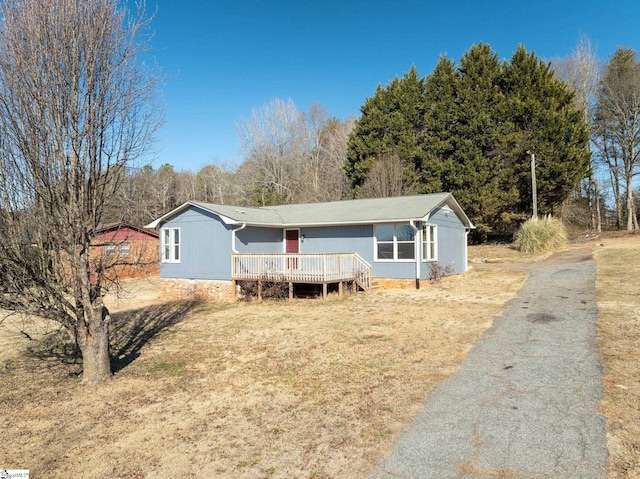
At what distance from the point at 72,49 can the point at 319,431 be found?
18.3 ft

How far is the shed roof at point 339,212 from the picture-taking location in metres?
13.9

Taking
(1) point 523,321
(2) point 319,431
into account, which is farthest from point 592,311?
(2) point 319,431

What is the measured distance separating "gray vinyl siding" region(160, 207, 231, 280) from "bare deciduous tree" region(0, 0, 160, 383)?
8.29 metres

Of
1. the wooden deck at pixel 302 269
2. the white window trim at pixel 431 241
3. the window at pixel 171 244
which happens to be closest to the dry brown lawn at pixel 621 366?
the white window trim at pixel 431 241

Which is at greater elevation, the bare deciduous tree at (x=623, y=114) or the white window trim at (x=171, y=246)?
the bare deciduous tree at (x=623, y=114)

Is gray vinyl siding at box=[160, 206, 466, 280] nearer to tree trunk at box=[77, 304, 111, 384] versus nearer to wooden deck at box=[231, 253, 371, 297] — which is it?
wooden deck at box=[231, 253, 371, 297]

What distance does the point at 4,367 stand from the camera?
6.98 meters

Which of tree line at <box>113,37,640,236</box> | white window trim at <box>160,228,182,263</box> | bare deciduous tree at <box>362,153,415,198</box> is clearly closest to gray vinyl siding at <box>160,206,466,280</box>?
white window trim at <box>160,228,182,263</box>

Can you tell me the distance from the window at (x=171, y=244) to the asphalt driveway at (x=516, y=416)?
12.2 meters

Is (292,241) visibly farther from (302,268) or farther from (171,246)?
(171,246)

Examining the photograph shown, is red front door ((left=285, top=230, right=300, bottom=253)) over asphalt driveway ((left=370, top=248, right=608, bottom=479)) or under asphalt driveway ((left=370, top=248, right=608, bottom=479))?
over

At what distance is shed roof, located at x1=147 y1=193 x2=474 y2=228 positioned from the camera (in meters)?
13.9

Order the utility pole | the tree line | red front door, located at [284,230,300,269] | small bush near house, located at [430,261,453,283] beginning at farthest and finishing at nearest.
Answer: the tree line < the utility pole < red front door, located at [284,230,300,269] < small bush near house, located at [430,261,453,283]

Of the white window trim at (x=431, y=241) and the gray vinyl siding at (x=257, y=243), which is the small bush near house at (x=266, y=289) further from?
the white window trim at (x=431, y=241)
